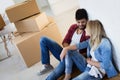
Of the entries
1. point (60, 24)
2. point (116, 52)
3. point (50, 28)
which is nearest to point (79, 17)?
point (116, 52)

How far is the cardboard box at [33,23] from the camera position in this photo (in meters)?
3.24

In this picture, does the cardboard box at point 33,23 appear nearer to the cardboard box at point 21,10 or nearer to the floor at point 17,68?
the cardboard box at point 21,10

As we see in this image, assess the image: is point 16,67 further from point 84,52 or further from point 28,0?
point 84,52

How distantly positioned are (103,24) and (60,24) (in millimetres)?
2499

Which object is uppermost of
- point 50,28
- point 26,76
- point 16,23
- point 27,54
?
point 16,23

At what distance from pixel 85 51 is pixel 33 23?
1.06m

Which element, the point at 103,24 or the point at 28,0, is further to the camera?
the point at 28,0

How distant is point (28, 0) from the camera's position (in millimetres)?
3309

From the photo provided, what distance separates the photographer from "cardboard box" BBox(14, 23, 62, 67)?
3232mm

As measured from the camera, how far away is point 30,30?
3.38m

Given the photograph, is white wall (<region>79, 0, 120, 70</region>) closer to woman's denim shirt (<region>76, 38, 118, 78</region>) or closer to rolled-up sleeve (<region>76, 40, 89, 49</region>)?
woman's denim shirt (<region>76, 38, 118, 78</region>)

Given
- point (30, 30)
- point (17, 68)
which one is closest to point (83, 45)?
point (30, 30)

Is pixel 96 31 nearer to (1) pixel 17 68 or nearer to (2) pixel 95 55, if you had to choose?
(2) pixel 95 55

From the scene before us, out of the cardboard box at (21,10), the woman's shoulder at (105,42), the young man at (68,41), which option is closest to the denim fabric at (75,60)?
the young man at (68,41)
